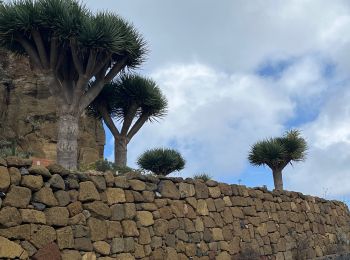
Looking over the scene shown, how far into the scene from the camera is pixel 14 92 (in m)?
26.6

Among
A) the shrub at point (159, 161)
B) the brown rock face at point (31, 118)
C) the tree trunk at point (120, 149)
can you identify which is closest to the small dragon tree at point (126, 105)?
the tree trunk at point (120, 149)

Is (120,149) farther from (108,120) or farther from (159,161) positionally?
(159,161)

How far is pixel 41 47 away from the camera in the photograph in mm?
13555

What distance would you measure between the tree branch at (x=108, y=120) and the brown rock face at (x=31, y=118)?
338 inches

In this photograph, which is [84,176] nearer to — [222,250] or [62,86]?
[222,250]

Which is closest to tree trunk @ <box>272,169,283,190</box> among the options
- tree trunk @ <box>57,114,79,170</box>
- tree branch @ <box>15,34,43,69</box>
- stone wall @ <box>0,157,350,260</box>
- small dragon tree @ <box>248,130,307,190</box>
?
small dragon tree @ <box>248,130,307,190</box>

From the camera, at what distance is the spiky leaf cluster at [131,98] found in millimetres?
16562

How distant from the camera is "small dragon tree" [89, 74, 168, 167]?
16562 mm

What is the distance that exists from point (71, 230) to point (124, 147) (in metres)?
9.06

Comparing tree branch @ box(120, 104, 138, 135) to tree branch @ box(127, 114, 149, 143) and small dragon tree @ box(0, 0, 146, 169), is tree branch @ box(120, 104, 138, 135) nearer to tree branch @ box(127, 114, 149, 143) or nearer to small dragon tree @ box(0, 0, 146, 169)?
tree branch @ box(127, 114, 149, 143)

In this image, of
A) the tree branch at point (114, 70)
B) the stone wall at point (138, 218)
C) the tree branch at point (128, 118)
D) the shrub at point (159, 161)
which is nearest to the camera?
the stone wall at point (138, 218)

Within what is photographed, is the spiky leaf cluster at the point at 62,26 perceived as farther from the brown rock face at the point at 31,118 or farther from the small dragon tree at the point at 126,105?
the brown rock face at the point at 31,118

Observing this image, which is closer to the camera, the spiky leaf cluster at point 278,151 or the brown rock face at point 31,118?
the spiky leaf cluster at point 278,151

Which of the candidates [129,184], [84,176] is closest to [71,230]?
[84,176]
